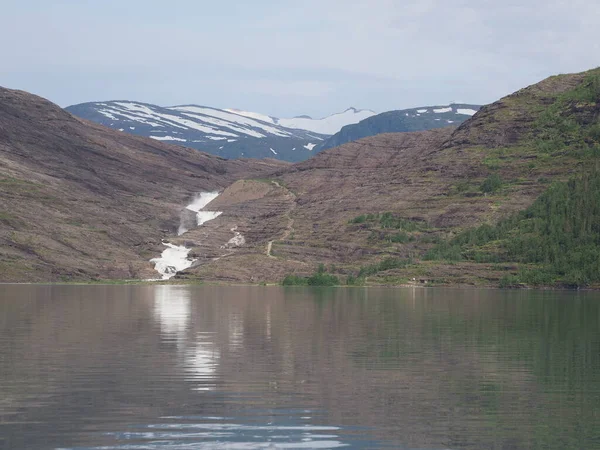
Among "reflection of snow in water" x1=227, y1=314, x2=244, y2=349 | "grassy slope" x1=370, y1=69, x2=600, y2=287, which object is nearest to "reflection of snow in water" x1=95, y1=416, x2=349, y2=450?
"reflection of snow in water" x1=227, y1=314, x2=244, y2=349

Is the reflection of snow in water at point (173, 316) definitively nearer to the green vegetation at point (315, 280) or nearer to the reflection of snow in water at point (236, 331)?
the reflection of snow in water at point (236, 331)

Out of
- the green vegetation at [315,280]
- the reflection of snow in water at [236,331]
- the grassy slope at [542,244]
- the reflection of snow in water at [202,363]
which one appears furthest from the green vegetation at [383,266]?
the reflection of snow in water at [202,363]

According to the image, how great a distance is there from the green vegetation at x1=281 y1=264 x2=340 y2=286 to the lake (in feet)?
347

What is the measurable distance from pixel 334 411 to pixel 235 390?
6062mm

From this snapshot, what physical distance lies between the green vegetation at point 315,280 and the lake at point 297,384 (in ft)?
347

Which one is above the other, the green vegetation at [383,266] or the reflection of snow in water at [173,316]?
the green vegetation at [383,266]

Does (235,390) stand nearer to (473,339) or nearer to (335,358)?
(335,358)

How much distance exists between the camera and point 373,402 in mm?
36219

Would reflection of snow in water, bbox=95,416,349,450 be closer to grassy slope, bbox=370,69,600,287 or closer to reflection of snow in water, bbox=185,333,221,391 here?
reflection of snow in water, bbox=185,333,221,391

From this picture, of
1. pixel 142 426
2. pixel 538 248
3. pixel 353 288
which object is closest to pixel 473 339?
pixel 142 426

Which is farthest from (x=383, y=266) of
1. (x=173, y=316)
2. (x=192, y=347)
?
(x=192, y=347)

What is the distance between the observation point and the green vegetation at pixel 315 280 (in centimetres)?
18279

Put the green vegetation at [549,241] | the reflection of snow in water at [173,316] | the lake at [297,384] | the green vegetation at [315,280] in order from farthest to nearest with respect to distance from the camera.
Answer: the green vegetation at [315,280] → the green vegetation at [549,241] → the reflection of snow in water at [173,316] → the lake at [297,384]

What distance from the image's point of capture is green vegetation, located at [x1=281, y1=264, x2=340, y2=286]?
182788 millimetres
